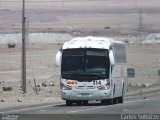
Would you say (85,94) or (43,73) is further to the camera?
(43,73)

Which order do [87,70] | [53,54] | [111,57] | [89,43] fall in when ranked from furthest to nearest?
[53,54], [89,43], [111,57], [87,70]

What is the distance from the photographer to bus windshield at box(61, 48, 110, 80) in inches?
1393

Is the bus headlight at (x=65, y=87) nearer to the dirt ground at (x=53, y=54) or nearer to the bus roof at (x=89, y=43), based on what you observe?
the bus roof at (x=89, y=43)

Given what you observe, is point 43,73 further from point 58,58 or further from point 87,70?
point 87,70

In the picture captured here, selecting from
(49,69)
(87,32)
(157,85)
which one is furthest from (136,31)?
(157,85)

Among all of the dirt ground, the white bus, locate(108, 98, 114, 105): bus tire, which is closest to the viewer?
the white bus

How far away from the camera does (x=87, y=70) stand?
116 feet

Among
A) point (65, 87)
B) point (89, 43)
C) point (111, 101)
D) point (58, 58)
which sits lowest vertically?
point (111, 101)

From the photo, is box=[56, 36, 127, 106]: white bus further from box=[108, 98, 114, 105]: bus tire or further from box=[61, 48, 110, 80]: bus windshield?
box=[108, 98, 114, 105]: bus tire

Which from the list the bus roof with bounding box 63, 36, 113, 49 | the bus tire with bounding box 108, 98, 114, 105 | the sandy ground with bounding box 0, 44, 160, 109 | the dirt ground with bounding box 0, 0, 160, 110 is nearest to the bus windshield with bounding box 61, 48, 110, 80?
the bus roof with bounding box 63, 36, 113, 49

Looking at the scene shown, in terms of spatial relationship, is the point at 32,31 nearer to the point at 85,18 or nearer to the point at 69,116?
the point at 85,18

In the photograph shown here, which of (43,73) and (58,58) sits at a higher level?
(58,58)

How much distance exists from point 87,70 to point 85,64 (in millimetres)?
309

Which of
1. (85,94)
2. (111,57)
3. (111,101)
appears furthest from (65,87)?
(111,101)
